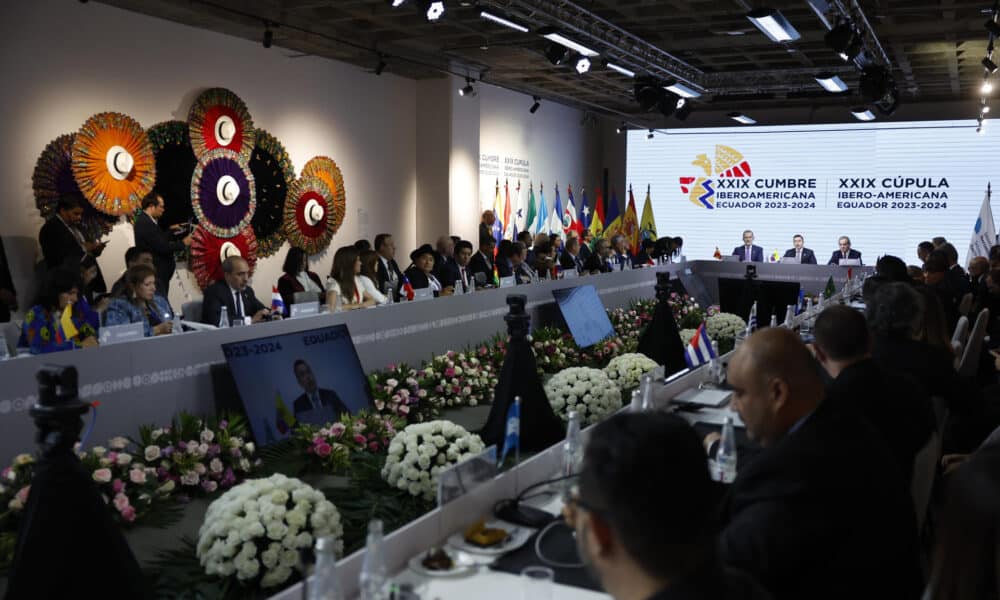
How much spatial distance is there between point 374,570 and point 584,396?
2.19 meters

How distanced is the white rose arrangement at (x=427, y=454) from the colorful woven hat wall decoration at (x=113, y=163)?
4.93 metres

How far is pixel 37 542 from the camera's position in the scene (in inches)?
68.2

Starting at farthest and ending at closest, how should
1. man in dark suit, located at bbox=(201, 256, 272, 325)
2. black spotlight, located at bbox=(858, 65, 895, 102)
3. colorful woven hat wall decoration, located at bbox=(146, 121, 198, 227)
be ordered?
black spotlight, located at bbox=(858, 65, 895, 102) → colorful woven hat wall decoration, located at bbox=(146, 121, 198, 227) → man in dark suit, located at bbox=(201, 256, 272, 325)

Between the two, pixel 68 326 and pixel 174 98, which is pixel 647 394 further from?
pixel 174 98

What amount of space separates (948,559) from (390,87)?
32.3 feet

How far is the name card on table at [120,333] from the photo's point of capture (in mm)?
3492

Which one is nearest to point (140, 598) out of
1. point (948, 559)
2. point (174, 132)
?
point (948, 559)

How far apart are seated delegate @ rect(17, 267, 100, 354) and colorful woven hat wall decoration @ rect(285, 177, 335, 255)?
4.60 metres

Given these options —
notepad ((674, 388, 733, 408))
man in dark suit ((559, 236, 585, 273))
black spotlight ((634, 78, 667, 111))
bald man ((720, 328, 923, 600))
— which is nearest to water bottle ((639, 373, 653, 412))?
notepad ((674, 388, 733, 408))

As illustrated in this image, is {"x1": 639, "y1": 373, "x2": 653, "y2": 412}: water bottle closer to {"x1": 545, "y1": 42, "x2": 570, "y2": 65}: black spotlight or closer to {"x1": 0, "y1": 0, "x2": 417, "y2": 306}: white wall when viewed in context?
{"x1": 0, "y1": 0, "x2": 417, "y2": 306}: white wall

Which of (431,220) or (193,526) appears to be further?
(431,220)

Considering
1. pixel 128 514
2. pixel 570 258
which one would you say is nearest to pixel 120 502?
pixel 128 514

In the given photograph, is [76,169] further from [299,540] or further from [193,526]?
[299,540]

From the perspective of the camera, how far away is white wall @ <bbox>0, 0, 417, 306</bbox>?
20.1 feet
